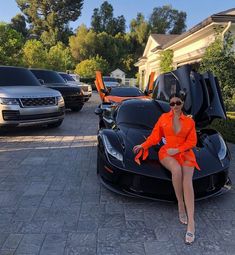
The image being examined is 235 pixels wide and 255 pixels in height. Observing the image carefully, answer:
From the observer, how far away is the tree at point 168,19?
81000 millimetres

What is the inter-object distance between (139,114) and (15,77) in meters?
5.25

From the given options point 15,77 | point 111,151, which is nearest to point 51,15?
point 15,77

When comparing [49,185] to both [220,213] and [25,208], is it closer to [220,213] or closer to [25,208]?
[25,208]

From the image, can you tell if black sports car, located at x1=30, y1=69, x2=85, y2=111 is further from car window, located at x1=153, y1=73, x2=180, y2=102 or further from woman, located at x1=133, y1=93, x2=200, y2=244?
woman, located at x1=133, y1=93, x2=200, y2=244

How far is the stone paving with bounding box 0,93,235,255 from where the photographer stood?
3.53 m

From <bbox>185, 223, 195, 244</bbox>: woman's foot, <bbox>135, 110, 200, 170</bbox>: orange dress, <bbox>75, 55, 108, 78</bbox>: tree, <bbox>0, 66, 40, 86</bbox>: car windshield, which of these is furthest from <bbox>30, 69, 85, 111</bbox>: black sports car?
<bbox>75, 55, 108, 78</bbox>: tree

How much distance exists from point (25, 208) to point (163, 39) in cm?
3109

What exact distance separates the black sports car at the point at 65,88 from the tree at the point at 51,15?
6343 centimetres

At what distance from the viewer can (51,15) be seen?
251 ft

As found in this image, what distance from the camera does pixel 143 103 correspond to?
642 centimetres

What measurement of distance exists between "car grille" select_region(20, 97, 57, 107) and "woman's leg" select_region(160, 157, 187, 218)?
552cm

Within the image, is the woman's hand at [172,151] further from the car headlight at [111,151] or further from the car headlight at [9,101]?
the car headlight at [9,101]

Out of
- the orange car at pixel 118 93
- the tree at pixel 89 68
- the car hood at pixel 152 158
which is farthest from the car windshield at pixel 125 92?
the tree at pixel 89 68

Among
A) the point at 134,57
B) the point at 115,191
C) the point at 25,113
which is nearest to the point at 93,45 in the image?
the point at 134,57
